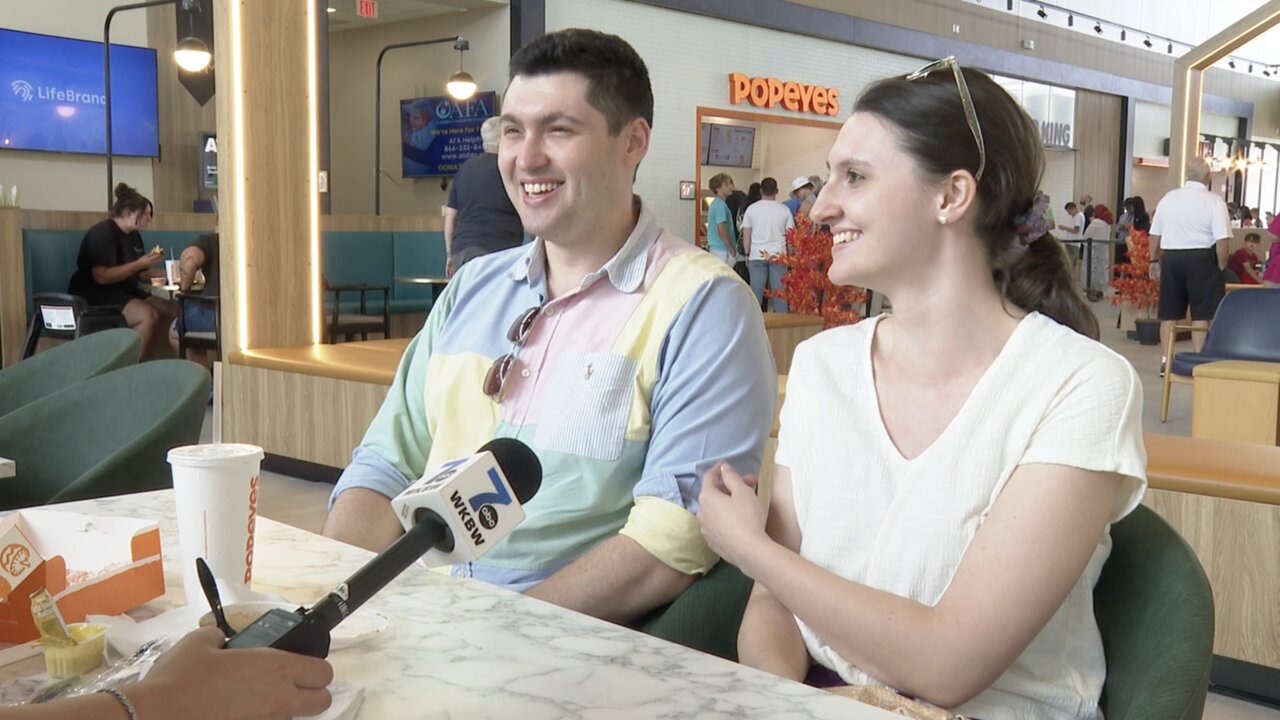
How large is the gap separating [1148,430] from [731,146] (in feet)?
30.6

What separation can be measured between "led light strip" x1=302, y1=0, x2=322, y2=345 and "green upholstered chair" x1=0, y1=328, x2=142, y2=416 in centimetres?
241

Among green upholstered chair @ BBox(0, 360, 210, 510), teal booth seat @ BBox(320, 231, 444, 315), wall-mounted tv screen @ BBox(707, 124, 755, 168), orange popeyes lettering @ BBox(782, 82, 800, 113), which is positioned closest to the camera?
green upholstered chair @ BBox(0, 360, 210, 510)

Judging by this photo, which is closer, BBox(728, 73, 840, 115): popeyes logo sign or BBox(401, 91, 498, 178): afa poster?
BBox(401, 91, 498, 178): afa poster

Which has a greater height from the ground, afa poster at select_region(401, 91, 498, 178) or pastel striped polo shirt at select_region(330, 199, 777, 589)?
afa poster at select_region(401, 91, 498, 178)

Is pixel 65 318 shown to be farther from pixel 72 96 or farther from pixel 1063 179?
pixel 1063 179

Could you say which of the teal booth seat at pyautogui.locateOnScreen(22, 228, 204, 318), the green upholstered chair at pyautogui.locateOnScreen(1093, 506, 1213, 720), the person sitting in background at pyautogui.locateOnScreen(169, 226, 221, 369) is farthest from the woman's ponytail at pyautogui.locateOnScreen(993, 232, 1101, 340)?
the teal booth seat at pyautogui.locateOnScreen(22, 228, 204, 318)

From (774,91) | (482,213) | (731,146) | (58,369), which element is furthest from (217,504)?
(731,146)

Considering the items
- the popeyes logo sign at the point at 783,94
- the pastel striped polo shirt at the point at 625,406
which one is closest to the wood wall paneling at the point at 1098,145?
the popeyes logo sign at the point at 783,94

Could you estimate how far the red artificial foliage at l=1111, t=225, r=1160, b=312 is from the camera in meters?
10.8

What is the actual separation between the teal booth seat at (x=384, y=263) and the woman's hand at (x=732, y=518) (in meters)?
7.93

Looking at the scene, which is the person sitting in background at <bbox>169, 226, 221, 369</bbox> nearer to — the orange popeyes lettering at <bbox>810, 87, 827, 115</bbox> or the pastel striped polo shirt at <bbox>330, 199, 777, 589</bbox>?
the pastel striped polo shirt at <bbox>330, 199, 777, 589</bbox>

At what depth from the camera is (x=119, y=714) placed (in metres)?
0.79

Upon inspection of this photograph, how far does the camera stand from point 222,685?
2.62 feet

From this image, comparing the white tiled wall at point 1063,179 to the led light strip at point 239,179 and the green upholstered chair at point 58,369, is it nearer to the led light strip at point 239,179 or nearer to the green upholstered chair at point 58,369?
the led light strip at point 239,179
